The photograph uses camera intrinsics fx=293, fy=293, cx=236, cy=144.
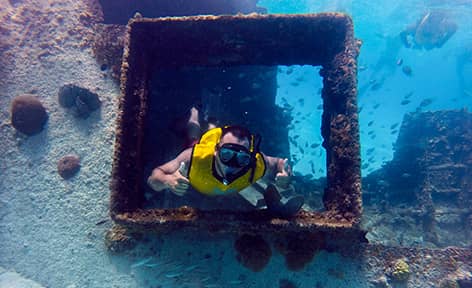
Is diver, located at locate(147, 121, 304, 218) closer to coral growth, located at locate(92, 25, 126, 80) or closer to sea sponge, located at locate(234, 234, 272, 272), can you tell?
sea sponge, located at locate(234, 234, 272, 272)

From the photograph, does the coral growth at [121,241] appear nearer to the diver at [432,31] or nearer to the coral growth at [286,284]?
the coral growth at [286,284]

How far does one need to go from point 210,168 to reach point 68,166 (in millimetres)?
3335

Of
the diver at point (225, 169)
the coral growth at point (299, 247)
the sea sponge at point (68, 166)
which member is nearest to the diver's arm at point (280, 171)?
the diver at point (225, 169)

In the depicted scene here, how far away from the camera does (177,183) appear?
4363 millimetres

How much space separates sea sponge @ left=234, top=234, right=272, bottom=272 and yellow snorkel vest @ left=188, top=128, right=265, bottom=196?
0.86m

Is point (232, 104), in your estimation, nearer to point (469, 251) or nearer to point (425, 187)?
point (469, 251)

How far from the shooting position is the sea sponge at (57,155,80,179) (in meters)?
5.85

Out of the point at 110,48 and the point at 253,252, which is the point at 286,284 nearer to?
the point at 253,252

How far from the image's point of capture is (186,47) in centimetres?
614

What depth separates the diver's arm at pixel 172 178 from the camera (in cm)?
436

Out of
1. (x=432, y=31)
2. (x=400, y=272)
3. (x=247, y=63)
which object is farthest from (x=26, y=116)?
(x=432, y=31)

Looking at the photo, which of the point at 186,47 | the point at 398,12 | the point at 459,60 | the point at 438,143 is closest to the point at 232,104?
the point at 186,47

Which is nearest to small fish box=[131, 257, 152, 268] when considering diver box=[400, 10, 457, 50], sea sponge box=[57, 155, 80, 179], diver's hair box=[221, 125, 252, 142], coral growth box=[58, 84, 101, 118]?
sea sponge box=[57, 155, 80, 179]

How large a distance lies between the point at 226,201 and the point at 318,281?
95.2 inches
